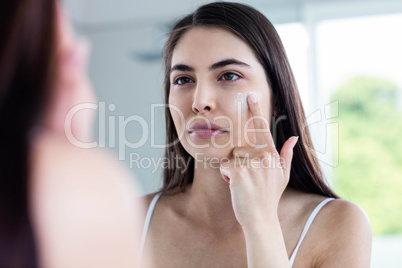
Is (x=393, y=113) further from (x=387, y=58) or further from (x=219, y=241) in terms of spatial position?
(x=219, y=241)

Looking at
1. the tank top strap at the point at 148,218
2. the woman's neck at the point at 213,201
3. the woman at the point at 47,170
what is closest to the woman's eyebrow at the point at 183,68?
the woman's neck at the point at 213,201

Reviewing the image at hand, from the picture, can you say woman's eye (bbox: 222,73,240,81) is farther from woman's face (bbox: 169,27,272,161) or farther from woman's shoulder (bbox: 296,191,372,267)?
woman's shoulder (bbox: 296,191,372,267)

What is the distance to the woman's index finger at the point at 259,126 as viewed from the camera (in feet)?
3.50

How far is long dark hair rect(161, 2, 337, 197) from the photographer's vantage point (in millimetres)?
1179

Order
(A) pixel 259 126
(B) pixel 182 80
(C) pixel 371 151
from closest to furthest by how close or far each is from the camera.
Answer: (A) pixel 259 126 < (B) pixel 182 80 < (C) pixel 371 151

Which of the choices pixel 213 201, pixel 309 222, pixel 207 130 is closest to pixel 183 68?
pixel 207 130

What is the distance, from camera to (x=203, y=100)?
44.0 inches

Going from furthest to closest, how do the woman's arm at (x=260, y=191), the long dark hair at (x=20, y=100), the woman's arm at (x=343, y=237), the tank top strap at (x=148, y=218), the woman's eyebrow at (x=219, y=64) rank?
1. the tank top strap at (x=148, y=218)
2. the woman's eyebrow at (x=219, y=64)
3. the woman's arm at (x=343, y=237)
4. the woman's arm at (x=260, y=191)
5. the long dark hair at (x=20, y=100)

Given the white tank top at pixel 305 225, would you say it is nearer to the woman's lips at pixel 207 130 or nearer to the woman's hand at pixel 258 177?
the woman's hand at pixel 258 177

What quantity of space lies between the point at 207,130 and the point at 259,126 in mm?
120

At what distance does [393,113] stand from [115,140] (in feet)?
7.16

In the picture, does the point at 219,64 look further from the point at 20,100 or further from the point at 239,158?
the point at 20,100

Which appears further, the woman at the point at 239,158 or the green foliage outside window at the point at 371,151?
the green foliage outside window at the point at 371,151

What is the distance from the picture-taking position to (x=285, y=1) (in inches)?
102
